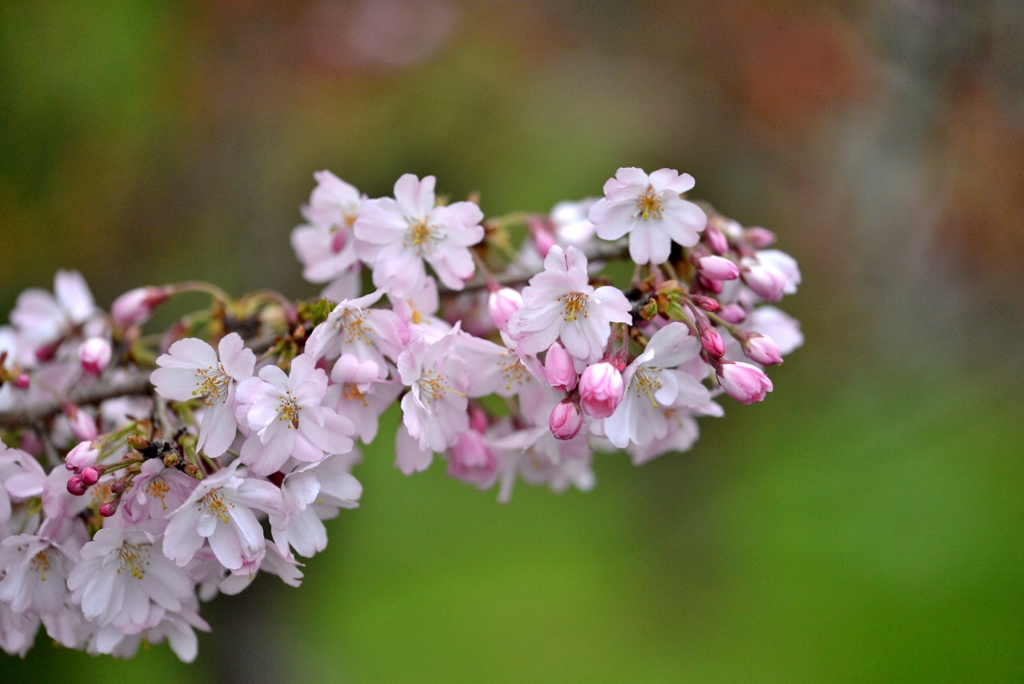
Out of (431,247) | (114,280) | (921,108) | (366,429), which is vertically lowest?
(114,280)

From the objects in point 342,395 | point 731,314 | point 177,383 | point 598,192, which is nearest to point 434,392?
point 342,395

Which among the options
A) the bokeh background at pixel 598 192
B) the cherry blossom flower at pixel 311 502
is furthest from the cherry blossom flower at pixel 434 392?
the bokeh background at pixel 598 192

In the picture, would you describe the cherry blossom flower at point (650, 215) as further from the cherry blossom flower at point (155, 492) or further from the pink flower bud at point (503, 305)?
the cherry blossom flower at point (155, 492)

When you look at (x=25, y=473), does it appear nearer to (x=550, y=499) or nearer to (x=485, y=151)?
(x=550, y=499)

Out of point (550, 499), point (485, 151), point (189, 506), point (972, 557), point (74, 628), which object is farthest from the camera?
point (485, 151)

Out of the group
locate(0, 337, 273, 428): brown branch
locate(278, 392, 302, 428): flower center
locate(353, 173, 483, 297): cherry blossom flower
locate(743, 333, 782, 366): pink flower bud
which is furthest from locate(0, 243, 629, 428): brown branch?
locate(743, 333, 782, 366): pink flower bud

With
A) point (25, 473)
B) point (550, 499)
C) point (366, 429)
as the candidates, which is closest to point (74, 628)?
point (25, 473)

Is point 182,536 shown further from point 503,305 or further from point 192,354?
point 503,305
